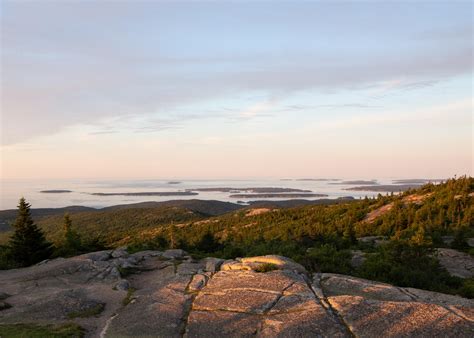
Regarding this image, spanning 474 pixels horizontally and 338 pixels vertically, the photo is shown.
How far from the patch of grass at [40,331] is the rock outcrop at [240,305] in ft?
2.14

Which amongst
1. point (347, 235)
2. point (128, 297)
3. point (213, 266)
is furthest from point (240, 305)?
point (347, 235)

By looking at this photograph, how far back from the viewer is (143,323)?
1579cm

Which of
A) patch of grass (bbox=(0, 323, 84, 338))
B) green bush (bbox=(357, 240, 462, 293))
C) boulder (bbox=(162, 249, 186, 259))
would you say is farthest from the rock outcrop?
boulder (bbox=(162, 249, 186, 259))

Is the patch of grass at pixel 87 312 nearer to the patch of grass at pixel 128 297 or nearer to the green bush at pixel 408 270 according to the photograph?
the patch of grass at pixel 128 297

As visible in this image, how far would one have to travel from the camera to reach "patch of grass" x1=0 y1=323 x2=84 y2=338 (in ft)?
47.3

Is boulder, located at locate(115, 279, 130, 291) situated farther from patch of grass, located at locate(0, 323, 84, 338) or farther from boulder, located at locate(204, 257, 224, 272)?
patch of grass, located at locate(0, 323, 84, 338)

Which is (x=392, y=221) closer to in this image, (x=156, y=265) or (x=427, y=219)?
(x=427, y=219)

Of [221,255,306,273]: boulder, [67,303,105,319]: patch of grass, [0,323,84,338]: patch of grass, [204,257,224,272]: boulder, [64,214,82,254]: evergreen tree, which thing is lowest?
[64,214,82,254]: evergreen tree

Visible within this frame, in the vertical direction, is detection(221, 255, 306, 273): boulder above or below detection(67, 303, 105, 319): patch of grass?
above

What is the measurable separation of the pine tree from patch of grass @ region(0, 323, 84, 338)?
22.9 meters

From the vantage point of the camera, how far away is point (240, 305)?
1681 centimetres

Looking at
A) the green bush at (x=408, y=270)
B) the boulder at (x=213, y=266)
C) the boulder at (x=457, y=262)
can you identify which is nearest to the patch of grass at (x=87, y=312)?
the boulder at (x=213, y=266)

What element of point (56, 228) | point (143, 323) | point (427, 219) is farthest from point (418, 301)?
point (56, 228)

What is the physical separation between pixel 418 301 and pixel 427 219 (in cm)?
6274
